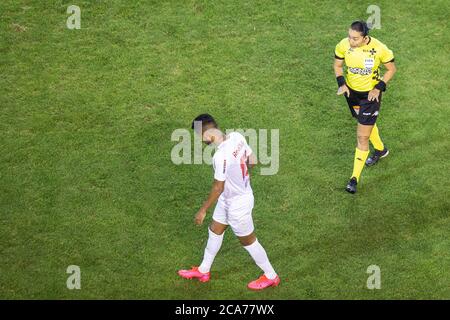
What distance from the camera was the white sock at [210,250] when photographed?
9.24 m

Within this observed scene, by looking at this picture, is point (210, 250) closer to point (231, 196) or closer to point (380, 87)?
point (231, 196)

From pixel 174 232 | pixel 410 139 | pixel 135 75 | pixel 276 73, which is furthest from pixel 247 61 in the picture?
pixel 174 232

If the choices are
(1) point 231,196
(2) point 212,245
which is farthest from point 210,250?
(1) point 231,196

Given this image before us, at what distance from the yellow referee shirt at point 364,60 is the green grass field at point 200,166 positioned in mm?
1331

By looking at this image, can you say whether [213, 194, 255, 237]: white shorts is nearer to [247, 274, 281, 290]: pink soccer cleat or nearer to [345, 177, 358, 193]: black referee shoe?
[247, 274, 281, 290]: pink soccer cleat

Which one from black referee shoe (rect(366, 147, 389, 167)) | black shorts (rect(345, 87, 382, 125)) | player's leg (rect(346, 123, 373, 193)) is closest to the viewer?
black shorts (rect(345, 87, 382, 125))

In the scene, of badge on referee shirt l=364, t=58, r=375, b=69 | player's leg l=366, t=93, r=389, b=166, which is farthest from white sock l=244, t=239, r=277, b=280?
badge on referee shirt l=364, t=58, r=375, b=69

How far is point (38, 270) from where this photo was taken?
961 centimetres

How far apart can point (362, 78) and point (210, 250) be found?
3.22 metres

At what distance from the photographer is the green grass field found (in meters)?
9.73

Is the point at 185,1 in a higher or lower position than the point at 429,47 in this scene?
higher

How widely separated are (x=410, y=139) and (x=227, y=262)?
3.73 m

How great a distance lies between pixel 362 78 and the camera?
10578mm

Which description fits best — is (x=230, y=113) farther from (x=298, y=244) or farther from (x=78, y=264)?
(x=78, y=264)
